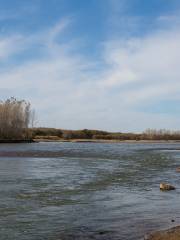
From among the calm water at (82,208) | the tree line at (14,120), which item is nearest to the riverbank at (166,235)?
the calm water at (82,208)

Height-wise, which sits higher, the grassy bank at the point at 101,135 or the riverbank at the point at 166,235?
the grassy bank at the point at 101,135

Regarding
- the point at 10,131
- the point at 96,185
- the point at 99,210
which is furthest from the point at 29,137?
the point at 99,210

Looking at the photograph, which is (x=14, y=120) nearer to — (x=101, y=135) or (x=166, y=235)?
(x=101, y=135)

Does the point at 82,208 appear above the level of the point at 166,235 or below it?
below

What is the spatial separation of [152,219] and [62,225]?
3131 mm

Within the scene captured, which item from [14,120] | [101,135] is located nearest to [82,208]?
[14,120]

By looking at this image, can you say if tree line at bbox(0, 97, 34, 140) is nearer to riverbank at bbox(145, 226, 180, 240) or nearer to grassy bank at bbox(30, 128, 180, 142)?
grassy bank at bbox(30, 128, 180, 142)

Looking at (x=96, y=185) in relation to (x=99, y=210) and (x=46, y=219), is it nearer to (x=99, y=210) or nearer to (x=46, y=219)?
(x=99, y=210)

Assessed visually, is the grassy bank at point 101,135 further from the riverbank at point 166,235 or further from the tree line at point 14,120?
the riverbank at point 166,235

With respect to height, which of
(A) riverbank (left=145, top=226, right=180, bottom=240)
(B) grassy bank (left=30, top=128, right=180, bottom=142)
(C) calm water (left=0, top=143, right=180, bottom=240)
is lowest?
(C) calm water (left=0, top=143, right=180, bottom=240)

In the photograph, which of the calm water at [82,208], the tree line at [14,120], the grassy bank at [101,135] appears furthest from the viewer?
the grassy bank at [101,135]

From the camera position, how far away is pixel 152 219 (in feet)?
47.5

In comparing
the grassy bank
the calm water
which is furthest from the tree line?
the calm water

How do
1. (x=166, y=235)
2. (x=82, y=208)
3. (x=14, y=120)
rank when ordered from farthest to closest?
(x=14, y=120), (x=82, y=208), (x=166, y=235)
